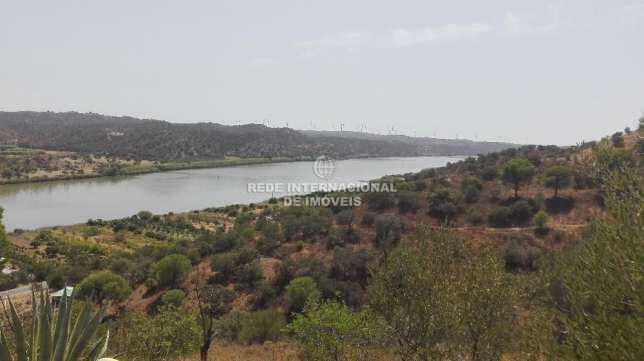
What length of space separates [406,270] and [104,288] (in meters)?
22.3

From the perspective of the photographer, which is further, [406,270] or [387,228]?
[387,228]

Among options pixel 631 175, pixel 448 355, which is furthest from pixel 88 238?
pixel 631 175

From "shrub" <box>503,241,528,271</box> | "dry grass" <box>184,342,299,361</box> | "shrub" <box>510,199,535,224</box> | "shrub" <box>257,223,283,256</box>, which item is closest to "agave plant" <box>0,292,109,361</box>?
"dry grass" <box>184,342,299,361</box>

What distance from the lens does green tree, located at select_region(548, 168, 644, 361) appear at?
442 cm

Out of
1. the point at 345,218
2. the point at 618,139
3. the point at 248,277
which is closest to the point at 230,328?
the point at 248,277

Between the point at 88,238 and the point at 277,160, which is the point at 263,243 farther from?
the point at 277,160

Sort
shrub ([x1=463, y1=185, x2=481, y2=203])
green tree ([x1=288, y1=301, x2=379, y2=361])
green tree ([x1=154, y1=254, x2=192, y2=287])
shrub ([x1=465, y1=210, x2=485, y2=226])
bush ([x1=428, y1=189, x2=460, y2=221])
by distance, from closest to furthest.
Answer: green tree ([x1=288, y1=301, x2=379, y2=361]), green tree ([x1=154, y1=254, x2=192, y2=287]), shrub ([x1=465, y1=210, x2=485, y2=226]), bush ([x1=428, y1=189, x2=460, y2=221]), shrub ([x1=463, y1=185, x2=481, y2=203])

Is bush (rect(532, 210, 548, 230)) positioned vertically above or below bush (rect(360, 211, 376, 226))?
above

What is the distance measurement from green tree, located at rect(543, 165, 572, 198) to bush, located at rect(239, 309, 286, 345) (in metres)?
30.8

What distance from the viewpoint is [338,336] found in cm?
1005

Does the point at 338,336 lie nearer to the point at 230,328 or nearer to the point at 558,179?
the point at 230,328

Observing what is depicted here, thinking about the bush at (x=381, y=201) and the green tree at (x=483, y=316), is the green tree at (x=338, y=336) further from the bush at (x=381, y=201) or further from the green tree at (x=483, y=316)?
the bush at (x=381, y=201)

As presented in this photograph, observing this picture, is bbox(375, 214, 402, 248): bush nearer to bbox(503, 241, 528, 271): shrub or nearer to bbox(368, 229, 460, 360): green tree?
bbox(503, 241, 528, 271): shrub

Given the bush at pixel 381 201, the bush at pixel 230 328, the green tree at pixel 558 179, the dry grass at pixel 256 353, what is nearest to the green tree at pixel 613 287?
the dry grass at pixel 256 353
